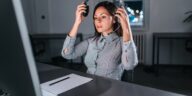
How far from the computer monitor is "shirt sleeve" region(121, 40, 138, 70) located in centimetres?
99

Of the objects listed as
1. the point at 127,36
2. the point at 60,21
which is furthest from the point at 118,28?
the point at 60,21

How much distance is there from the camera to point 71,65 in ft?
14.8

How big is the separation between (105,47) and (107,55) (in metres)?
0.06

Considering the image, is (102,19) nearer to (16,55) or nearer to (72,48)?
(72,48)

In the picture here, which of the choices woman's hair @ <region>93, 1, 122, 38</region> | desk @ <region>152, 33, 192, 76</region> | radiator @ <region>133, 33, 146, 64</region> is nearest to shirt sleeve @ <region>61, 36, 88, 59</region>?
woman's hair @ <region>93, 1, 122, 38</region>

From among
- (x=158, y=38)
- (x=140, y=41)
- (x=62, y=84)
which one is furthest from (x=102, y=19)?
(x=140, y=41)

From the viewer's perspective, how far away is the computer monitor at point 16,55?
0.32 metres

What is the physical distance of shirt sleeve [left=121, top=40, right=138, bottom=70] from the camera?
131cm

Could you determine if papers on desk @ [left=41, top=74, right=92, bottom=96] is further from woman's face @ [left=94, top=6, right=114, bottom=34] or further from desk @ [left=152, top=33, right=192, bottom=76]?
desk @ [left=152, top=33, right=192, bottom=76]

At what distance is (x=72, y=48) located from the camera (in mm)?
1513

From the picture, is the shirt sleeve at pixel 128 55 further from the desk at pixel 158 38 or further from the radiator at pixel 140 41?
the radiator at pixel 140 41

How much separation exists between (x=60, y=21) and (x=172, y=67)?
8.25ft

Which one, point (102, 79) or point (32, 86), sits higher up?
point (32, 86)

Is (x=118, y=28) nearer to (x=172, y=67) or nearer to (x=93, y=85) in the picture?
(x=93, y=85)
